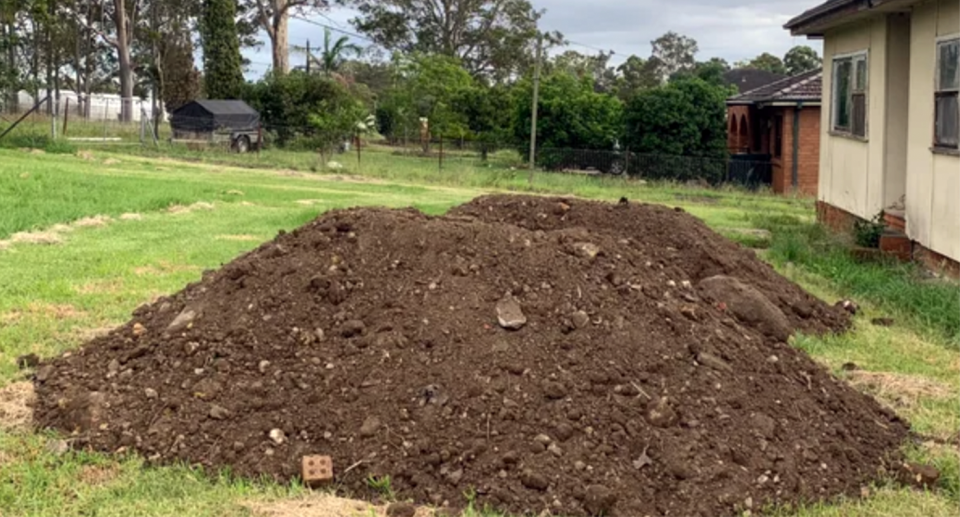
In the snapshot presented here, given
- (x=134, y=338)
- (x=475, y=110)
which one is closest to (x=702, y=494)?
(x=134, y=338)

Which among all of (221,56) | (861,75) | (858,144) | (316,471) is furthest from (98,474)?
(221,56)

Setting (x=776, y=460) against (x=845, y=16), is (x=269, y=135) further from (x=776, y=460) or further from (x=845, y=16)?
(x=776, y=460)

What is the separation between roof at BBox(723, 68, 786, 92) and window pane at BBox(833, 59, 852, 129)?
38.3 metres

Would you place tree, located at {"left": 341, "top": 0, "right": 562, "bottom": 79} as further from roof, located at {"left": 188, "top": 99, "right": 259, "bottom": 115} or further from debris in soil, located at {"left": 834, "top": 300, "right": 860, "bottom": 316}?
debris in soil, located at {"left": 834, "top": 300, "right": 860, "bottom": 316}

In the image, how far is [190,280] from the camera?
377 inches

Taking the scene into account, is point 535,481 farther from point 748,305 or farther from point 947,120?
point 947,120

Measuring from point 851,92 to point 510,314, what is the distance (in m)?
10.3

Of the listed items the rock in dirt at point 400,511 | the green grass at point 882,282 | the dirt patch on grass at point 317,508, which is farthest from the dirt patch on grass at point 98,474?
the green grass at point 882,282

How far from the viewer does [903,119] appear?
12.2 metres

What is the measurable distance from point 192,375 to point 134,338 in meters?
0.94

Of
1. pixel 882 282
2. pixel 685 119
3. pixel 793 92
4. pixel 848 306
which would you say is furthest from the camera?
pixel 685 119

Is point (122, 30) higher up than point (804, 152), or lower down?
higher up

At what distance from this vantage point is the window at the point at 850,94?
13352 millimetres

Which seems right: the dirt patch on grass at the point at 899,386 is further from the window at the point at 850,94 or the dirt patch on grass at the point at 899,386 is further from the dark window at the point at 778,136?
the dark window at the point at 778,136
